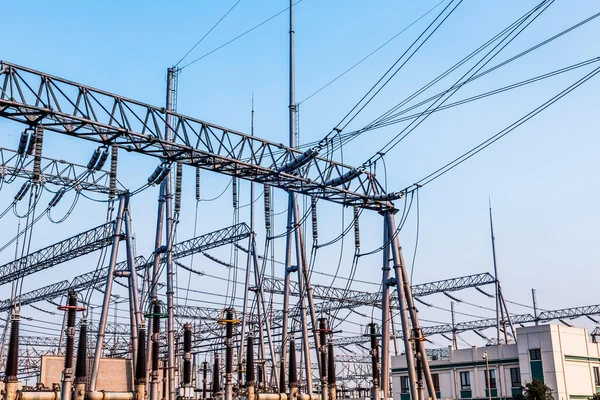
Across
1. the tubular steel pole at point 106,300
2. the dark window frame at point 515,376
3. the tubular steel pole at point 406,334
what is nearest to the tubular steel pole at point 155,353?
the tubular steel pole at point 106,300

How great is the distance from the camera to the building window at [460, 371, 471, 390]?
55794 mm

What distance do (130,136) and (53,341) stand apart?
58227 mm

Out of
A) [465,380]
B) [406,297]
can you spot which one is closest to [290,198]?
[406,297]

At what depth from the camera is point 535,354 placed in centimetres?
5047

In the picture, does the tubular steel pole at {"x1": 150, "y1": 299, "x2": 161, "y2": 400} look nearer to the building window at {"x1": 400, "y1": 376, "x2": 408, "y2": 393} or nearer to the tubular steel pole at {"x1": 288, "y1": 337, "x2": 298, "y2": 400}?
the tubular steel pole at {"x1": 288, "y1": 337, "x2": 298, "y2": 400}

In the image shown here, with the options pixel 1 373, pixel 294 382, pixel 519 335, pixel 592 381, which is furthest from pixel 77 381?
pixel 1 373

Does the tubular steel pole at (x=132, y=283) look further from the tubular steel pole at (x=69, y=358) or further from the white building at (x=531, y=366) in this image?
the white building at (x=531, y=366)

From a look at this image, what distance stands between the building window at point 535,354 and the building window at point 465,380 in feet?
22.1

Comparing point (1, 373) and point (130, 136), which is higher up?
point (130, 136)

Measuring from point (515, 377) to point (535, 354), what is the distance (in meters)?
2.99

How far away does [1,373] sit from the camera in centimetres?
6600

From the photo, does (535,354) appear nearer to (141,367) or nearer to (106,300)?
(106,300)

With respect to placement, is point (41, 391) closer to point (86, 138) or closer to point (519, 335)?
point (86, 138)

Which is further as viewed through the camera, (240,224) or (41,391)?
(240,224)
